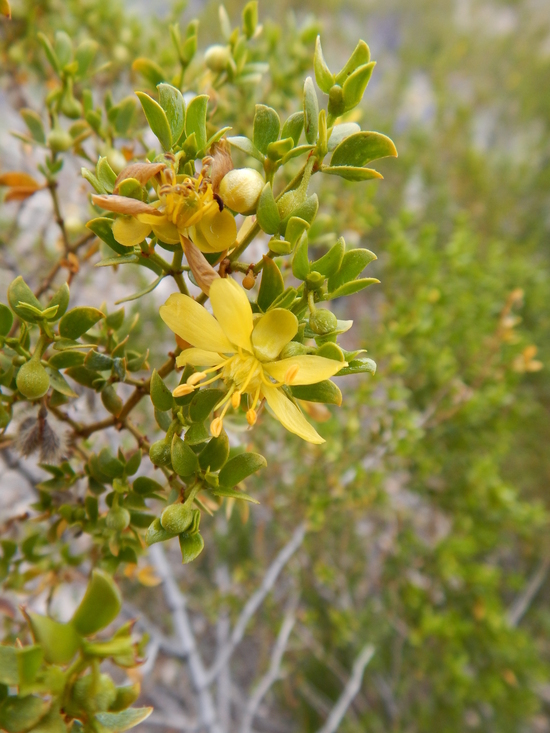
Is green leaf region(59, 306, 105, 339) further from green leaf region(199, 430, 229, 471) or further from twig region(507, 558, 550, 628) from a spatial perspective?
twig region(507, 558, 550, 628)

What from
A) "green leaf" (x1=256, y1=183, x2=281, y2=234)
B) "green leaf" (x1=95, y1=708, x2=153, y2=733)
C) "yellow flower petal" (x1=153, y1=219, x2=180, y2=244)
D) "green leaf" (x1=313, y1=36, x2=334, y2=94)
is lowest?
"green leaf" (x1=95, y1=708, x2=153, y2=733)

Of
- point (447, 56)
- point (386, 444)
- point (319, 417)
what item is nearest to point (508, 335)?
point (386, 444)

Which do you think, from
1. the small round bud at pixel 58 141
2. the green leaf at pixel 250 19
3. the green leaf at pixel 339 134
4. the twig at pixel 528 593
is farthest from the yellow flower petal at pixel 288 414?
the twig at pixel 528 593

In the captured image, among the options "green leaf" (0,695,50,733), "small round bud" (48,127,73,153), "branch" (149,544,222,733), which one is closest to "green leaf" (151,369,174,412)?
"green leaf" (0,695,50,733)

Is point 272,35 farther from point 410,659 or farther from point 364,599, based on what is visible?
point 410,659

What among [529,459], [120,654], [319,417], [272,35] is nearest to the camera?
[120,654]

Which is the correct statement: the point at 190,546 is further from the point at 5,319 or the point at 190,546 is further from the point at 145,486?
the point at 5,319

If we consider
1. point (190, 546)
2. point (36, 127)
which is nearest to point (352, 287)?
point (190, 546)
